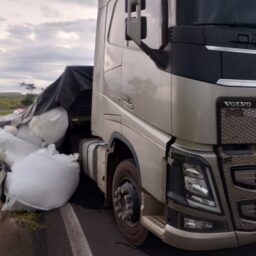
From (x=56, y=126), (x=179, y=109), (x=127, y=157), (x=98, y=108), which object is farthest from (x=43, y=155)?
(x=179, y=109)

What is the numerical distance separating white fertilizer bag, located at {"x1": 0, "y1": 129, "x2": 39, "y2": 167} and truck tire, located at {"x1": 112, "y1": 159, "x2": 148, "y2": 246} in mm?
2572

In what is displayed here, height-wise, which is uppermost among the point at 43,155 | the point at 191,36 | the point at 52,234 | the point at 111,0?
the point at 111,0

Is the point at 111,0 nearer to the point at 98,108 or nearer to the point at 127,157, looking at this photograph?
the point at 98,108

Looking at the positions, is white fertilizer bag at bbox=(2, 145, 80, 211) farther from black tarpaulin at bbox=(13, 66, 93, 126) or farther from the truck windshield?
the truck windshield

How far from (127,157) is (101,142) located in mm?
1150

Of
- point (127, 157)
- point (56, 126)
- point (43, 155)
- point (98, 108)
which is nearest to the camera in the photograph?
point (127, 157)

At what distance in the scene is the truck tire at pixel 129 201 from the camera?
4.41 metres

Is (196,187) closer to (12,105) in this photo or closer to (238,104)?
(238,104)

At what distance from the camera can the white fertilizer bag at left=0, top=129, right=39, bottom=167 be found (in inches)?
271

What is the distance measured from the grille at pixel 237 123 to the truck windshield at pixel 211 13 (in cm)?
64

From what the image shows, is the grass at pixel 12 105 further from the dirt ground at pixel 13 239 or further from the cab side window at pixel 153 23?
the cab side window at pixel 153 23

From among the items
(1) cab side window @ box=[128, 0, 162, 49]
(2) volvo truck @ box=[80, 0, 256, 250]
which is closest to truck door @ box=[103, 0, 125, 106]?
(1) cab side window @ box=[128, 0, 162, 49]

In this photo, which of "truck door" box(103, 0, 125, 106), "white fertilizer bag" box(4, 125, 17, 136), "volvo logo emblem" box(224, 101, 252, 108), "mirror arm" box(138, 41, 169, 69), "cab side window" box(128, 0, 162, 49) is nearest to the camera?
"volvo logo emblem" box(224, 101, 252, 108)

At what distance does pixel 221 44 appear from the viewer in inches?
135
